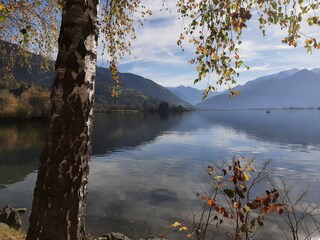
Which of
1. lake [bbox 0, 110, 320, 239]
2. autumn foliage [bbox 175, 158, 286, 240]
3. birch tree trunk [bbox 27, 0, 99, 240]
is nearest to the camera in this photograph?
birch tree trunk [bbox 27, 0, 99, 240]

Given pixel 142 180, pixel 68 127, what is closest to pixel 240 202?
pixel 68 127

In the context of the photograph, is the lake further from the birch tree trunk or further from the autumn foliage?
the birch tree trunk

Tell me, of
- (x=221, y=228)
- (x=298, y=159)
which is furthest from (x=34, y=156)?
(x=298, y=159)

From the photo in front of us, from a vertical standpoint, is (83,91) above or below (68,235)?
above

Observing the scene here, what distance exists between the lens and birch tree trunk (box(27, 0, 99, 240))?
6070 millimetres

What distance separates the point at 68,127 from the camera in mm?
6121

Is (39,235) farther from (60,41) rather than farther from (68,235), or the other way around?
(60,41)

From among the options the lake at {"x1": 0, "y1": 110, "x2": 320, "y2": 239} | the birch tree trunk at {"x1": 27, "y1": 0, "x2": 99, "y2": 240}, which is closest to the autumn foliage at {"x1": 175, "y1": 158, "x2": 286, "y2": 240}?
the lake at {"x1": 0, "y1": 110, "x2": 320, "y2": 239}

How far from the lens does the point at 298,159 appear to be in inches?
2005

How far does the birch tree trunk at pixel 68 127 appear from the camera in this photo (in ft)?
19.9

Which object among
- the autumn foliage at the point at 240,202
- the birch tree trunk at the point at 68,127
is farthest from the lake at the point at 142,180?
the birch tree trunk at the point at 68,127

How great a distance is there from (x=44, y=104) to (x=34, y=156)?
4075 inches

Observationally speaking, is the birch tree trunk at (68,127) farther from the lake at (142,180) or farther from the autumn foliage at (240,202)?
the lake at (142,180)

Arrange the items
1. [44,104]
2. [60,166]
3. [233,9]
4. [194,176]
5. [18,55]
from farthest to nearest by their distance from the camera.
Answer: [44,104], [194,176], [18,55], [233,9], [60,166]
